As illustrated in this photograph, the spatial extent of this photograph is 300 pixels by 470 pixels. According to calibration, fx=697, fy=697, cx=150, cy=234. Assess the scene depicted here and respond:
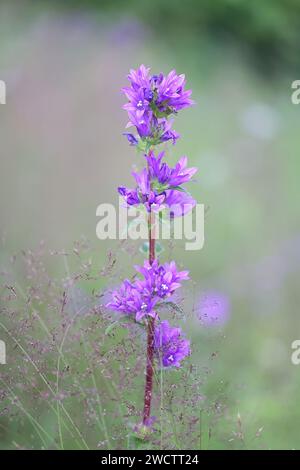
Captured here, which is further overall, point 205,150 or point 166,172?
point 205,150

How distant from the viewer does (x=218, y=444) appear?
7.93ft

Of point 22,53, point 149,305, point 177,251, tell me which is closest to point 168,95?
point 149,305

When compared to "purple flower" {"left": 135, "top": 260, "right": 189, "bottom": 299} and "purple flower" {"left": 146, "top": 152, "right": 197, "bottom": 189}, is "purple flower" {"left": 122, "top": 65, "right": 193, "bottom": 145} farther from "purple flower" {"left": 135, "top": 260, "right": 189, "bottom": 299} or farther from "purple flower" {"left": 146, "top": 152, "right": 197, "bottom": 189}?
"purple flower" {"left": 135, "top": 260, "right": 189, "bottom": 299}

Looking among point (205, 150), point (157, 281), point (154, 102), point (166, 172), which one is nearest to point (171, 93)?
point (154, 102)

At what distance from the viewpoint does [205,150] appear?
195 inches

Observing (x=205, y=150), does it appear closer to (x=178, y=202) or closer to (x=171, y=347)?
(x=178, y=202)

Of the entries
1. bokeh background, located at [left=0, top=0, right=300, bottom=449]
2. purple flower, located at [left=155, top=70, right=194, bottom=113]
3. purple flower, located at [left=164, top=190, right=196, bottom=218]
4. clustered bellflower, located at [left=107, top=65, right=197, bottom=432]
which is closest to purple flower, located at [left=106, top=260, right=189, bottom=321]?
clustered bellflower, located at [left=107, top=65, right=197, bottom=432]

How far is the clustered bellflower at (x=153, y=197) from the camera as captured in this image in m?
1.75

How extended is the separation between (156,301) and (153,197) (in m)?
0.26

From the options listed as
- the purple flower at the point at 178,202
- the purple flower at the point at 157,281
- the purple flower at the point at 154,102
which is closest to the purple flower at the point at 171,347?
the purple flower at the point at 157,281

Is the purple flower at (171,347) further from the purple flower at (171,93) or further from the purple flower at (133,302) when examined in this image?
the purple flower at (171,93)

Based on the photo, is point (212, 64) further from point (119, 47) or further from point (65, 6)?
point (65, 6)

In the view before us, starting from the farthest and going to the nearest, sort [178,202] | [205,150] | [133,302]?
[205,150] → [178,202] → [133,302]
